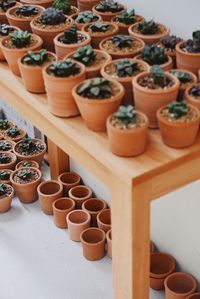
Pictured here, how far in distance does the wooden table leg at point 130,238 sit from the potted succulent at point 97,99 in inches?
5.9

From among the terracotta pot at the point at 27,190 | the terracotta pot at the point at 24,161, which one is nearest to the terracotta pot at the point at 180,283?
the terracotta pot at the point at 27,190

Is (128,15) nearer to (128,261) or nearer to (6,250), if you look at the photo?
(128,261)

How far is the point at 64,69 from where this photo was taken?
51.1 inches

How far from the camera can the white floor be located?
1.94 metres

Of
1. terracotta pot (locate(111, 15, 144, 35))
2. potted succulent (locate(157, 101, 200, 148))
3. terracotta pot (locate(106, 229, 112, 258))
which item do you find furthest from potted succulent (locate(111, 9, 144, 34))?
terracotta pot (locate(106, 229, 112, 258))

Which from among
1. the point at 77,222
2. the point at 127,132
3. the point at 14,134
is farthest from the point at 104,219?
the point at 127,132

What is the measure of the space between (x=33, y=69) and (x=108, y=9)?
1.37 feet

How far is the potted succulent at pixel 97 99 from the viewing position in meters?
1.23

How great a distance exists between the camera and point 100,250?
2.04 m

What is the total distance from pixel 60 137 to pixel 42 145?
1196 millimetres

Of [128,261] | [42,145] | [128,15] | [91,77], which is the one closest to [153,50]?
[91,77]

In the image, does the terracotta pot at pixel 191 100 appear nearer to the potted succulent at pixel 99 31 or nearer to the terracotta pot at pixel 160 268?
the potted succulent at pixel 99 31

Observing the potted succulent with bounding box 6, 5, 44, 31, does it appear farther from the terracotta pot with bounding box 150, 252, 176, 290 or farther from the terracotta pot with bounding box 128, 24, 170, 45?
the terracotta pot with bounding box 150, 252, 176, 290

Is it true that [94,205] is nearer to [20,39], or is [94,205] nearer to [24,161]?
[24,161]
